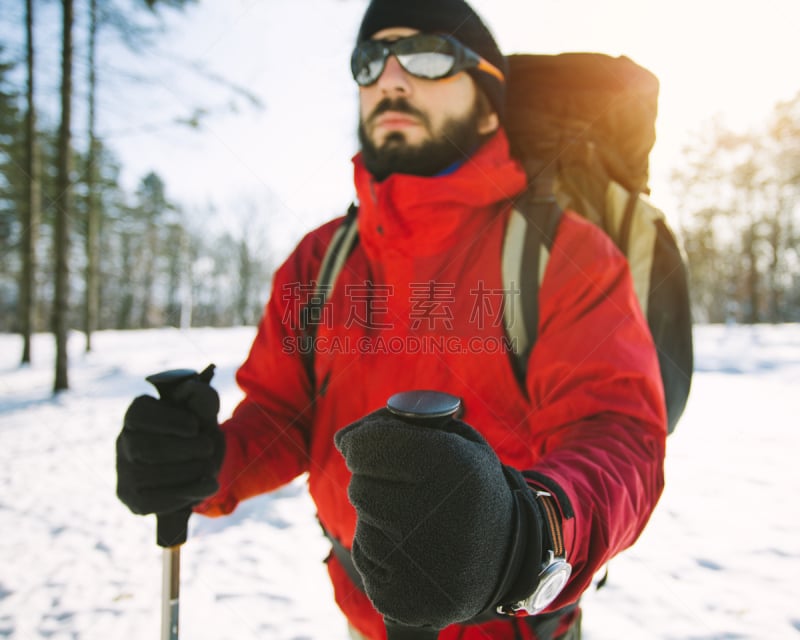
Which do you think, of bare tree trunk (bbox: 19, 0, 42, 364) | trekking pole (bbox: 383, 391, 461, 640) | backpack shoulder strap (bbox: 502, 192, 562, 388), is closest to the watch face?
trekking pole (bbox: 383, 391, 461, 640)

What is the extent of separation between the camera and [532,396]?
121 cm

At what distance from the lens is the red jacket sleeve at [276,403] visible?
1524 mm

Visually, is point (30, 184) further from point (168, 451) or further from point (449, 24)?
point (168, 451)

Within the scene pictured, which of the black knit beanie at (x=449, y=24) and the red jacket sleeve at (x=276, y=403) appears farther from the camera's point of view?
the black knit beanie at (x=449, y=24)

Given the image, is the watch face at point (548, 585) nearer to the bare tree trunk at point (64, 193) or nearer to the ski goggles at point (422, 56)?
the ski goggles at point (422, 56)

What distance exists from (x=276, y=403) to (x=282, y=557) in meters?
2.09

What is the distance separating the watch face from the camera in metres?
0.76

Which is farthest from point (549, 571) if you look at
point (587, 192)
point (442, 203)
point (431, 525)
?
point (587, 192)

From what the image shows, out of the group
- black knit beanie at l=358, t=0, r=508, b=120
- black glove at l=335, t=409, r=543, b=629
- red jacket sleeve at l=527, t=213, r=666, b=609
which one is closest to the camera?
black glove at l=335, t=409, r=543, b=629

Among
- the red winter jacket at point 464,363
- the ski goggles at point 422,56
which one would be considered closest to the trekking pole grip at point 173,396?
the red winter jacket at point 464,363

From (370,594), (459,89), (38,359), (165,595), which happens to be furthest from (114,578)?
(38,359)

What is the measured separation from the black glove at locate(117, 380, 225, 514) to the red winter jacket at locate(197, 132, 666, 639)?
208 millimetres

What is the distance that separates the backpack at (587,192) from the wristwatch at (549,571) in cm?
50

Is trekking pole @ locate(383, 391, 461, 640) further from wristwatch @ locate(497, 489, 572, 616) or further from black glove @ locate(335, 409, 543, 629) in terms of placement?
wristwatch @ locate(497, 489, 572, 616)
